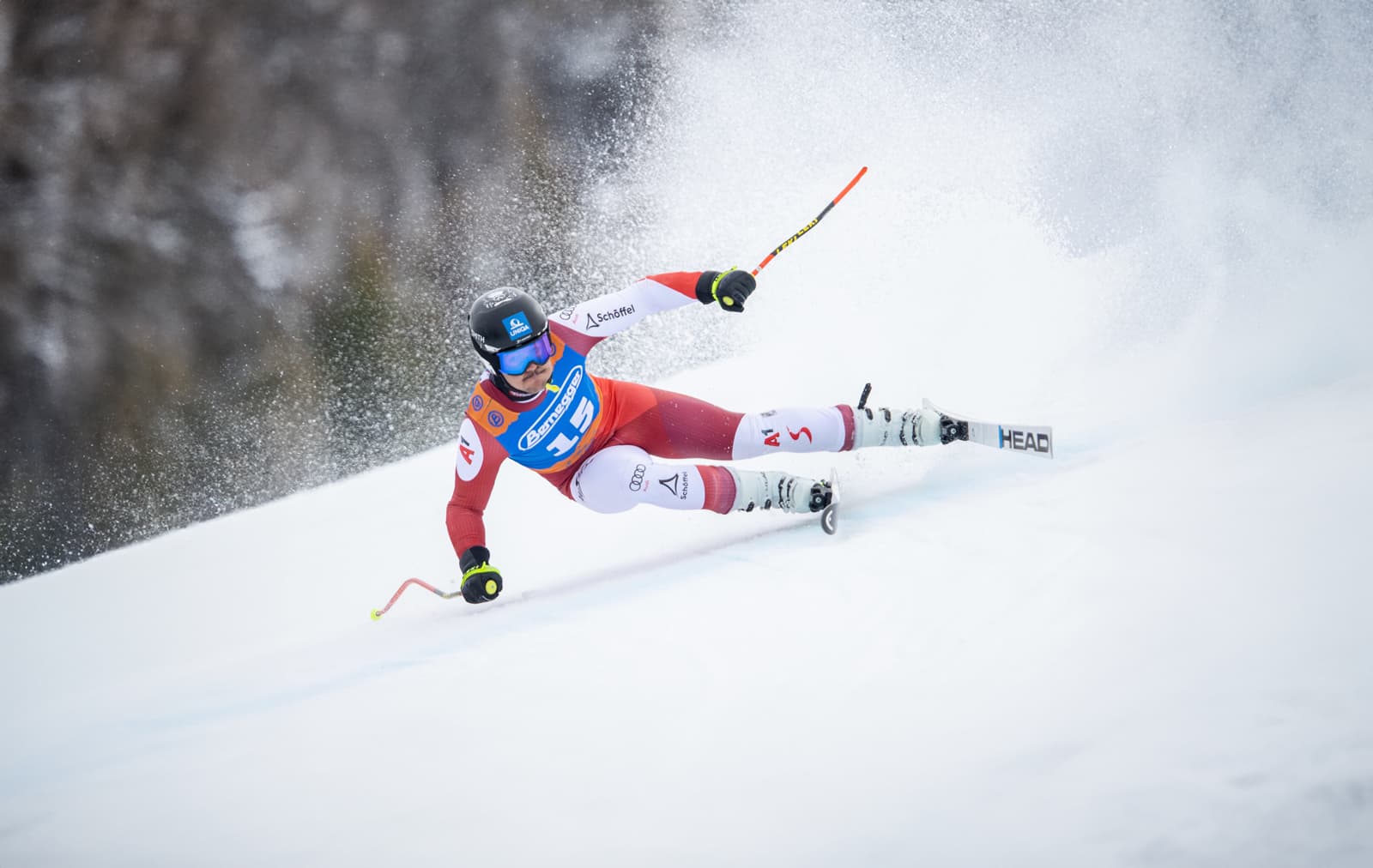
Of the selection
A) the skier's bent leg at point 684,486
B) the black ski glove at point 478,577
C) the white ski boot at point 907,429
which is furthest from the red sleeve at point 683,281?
the black ski glove at point 478,577

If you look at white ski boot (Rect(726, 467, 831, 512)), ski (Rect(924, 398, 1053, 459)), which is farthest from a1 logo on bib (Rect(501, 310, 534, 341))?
ski (Rect(924, 398, 1053, 459))

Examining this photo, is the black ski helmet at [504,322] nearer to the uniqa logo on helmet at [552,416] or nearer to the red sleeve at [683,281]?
the uniqa logo on helmet at [552,416]

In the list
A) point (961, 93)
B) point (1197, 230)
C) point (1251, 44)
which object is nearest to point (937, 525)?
point (1197, 230)

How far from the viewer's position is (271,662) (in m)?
3.67

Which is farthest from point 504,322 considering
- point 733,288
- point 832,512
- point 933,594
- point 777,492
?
point 933,594

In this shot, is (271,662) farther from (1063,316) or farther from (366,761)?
(1063,316)

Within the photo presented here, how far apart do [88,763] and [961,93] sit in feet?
22.0

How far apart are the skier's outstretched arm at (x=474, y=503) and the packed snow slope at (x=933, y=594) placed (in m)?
0.23

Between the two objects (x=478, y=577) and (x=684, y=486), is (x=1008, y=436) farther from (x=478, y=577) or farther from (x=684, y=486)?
(x=478, y=577)

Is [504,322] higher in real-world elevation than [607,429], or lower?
higher

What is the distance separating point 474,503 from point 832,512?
1211mm

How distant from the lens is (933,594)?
8.14ft

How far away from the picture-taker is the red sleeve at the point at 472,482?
11.0ft

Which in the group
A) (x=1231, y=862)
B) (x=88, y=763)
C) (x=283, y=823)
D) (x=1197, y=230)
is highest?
(x=1197, y=230)
